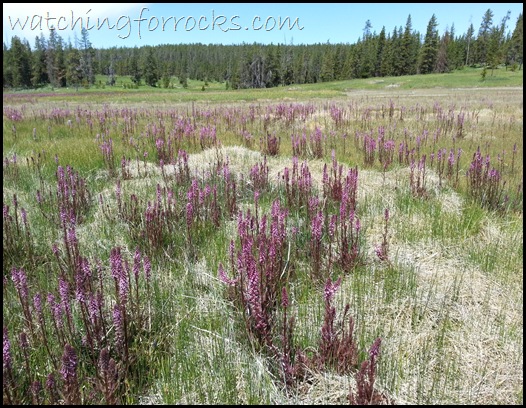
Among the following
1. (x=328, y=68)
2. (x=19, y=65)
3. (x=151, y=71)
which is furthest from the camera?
(x=151, y=71)

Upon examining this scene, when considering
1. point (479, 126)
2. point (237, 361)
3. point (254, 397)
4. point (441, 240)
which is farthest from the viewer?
point (479, 126)

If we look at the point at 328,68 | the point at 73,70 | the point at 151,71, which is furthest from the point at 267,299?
the point at 151,71

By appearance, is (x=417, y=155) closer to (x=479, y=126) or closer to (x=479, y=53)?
(x=479, y=126)

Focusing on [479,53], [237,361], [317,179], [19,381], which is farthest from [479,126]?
[479,53]

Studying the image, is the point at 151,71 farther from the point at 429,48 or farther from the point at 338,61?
the point at 429,48

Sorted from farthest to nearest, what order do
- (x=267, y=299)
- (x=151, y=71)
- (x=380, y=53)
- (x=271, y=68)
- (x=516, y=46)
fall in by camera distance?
(x=151, y=71) < (x=271, y=68) < (x=380, y=53) < (x=516, y=46) < (x=267, y=299)

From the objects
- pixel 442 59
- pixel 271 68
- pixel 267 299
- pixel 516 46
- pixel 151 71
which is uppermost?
pixel 516 46

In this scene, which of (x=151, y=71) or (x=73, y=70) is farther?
(x=151, y=71)

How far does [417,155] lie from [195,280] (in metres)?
6.69

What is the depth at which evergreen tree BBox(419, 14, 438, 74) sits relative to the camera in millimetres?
90812

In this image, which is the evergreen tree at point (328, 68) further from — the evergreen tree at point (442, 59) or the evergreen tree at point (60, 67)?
the evergreen tree at point (60, 67)

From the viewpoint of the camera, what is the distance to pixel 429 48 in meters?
90.6

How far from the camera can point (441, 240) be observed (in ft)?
13.3

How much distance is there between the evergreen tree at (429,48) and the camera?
298ft
